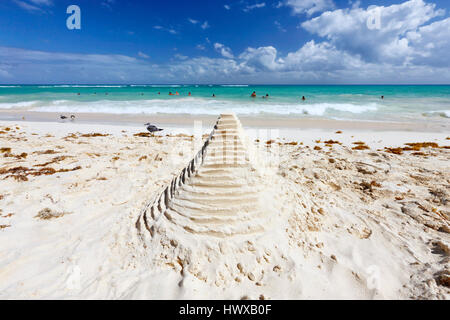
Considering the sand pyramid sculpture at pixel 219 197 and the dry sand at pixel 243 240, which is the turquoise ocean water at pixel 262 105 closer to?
the dry sand at pixel 243 240

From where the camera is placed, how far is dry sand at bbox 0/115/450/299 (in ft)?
7.36

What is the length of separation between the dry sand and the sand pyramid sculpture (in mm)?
23

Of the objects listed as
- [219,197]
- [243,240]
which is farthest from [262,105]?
[243,240]

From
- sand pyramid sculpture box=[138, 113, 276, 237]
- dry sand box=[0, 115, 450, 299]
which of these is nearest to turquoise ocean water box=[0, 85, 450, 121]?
dry sand box=[0, 115, 450, 299]

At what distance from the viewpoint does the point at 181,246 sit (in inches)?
97.7

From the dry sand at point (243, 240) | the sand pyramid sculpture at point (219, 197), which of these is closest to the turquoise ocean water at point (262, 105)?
the dry sand at point (243, 240)

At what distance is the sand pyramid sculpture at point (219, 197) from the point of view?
8.46ft

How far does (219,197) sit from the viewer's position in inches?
104

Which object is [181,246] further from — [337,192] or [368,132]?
[368,132]

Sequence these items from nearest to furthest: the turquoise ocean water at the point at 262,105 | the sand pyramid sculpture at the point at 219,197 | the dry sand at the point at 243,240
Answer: the dry sand at the point at 243,240, the sand pyramid sculpture at the point at 219,197, the turquoise ocean water at the point at 262,105

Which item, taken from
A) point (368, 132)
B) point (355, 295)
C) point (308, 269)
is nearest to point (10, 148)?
point (308, 269)

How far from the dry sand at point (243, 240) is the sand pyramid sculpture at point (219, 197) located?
0.07ft

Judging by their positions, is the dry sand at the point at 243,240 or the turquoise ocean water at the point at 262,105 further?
the turquoise ocean water at the point at 262,105
